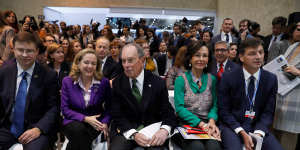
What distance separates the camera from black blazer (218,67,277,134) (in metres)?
1.93

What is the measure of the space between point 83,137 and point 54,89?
1.83ft

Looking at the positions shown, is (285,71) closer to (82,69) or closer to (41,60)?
(82,69)

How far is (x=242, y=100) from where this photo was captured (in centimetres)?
193

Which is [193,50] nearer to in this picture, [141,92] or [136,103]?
[141,92]

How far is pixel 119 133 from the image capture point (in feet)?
6.15

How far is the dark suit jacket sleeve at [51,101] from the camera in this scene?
179 centimetres

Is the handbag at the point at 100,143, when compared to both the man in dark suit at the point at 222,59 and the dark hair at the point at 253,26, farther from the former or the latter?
the dark hair at the point at 253,26

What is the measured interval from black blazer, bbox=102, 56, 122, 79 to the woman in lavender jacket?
0.78 metres

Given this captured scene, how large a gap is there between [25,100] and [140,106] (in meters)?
1.06

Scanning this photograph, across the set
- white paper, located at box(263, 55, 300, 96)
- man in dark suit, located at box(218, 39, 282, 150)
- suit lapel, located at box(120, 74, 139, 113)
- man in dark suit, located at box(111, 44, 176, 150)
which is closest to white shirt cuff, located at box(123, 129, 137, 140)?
man in dark suit, located at box(111, 44, 176, 150)

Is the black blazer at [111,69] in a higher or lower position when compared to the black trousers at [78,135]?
higher

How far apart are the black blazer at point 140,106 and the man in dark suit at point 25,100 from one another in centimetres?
63

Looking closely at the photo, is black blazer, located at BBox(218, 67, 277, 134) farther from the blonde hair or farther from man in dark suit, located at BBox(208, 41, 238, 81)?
the blonde hair

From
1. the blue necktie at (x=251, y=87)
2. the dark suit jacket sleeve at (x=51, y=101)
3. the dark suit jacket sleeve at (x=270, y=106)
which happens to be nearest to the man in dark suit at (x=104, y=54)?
the dark suit jacket sleeve at (x=51, y=101)
